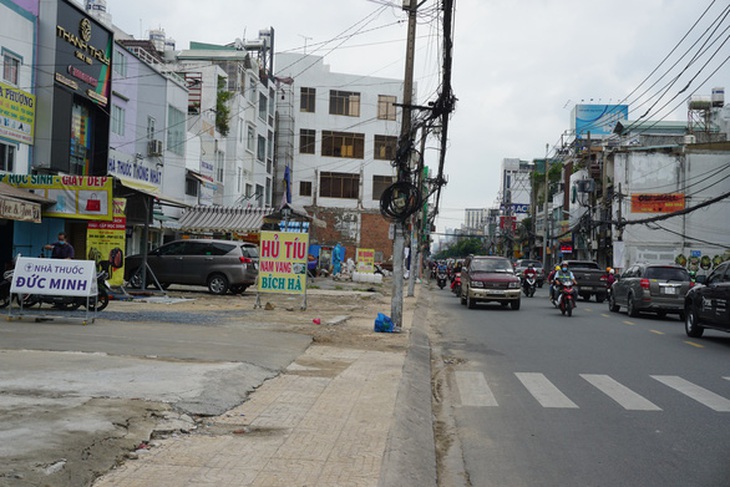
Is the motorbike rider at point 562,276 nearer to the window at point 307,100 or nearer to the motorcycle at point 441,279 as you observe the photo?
the motorcycle at point 441,279

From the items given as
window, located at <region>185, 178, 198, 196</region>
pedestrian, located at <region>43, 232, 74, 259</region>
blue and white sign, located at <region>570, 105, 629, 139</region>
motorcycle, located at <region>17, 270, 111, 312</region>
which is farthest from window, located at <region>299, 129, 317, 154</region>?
motorcycle, located at <region>17, 270, 111, 312</region>

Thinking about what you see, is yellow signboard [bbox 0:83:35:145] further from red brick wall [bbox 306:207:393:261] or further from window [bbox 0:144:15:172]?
red brick wall [bbox 306:207:393:261]

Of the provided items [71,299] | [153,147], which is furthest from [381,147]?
[71,299]

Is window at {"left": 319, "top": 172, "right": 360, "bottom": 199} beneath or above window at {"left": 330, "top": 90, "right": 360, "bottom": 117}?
beneath

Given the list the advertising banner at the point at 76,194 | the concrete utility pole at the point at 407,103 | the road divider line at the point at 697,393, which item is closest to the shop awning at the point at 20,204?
the advertising banner at the point at 76,194

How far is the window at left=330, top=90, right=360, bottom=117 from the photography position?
214 ft

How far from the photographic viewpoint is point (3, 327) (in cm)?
1284

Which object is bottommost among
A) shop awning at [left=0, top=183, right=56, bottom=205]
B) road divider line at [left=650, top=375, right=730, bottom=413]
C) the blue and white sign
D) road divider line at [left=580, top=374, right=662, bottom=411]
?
road divider line at [left=580, top=374, right=662, bottom=411]

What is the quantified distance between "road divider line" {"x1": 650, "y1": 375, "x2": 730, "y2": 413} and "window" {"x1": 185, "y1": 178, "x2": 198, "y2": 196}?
1199 inches

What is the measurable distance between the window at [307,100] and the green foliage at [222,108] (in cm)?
2107

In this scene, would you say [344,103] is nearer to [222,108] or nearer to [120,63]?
[222,108]

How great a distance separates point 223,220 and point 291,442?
28745 millimetres

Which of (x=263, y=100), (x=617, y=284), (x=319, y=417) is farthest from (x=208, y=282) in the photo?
(x=263, y=100)

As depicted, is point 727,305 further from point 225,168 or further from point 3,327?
point 225,168
